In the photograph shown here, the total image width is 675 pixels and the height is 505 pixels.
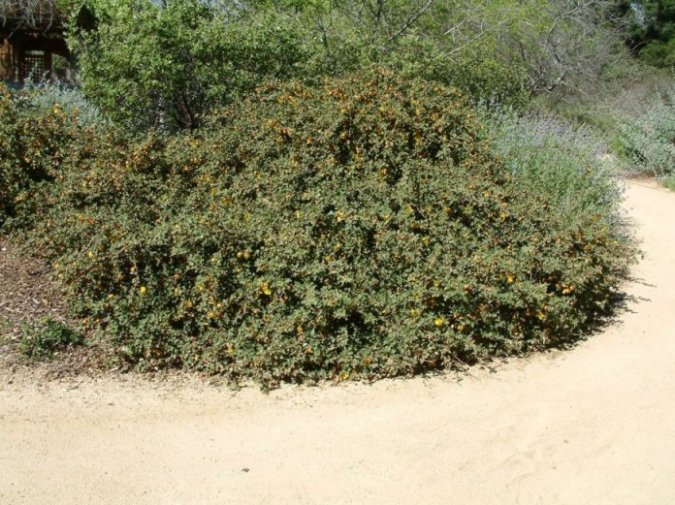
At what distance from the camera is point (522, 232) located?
5.11 meters

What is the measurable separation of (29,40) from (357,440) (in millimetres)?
16954

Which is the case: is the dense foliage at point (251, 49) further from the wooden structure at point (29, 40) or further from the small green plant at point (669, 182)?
the wooden structure at point (29, 40)

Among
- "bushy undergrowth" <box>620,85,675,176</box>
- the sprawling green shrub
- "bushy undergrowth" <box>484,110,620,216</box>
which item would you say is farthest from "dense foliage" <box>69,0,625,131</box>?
"bushy undergrowth" <box>620,85,675,176</box>

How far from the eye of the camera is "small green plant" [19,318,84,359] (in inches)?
173

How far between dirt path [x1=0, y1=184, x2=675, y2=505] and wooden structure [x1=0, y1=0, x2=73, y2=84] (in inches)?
413

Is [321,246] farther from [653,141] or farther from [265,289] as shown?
[653,141]

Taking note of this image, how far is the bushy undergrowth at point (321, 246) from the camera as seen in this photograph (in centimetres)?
436

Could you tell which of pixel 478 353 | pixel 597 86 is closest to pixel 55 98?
pixel 478 353

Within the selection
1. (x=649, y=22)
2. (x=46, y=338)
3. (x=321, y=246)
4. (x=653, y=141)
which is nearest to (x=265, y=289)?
(x=321, y=246)

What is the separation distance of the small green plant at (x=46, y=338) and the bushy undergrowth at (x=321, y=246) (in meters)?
0.16

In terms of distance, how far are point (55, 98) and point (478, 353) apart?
614 cm

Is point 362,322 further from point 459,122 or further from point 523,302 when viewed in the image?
point 459,122

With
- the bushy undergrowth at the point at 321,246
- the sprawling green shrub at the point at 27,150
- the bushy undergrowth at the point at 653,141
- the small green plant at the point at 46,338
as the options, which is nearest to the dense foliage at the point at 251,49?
the sprawling green shrub at the point at 27,150

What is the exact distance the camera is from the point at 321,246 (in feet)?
15.2
